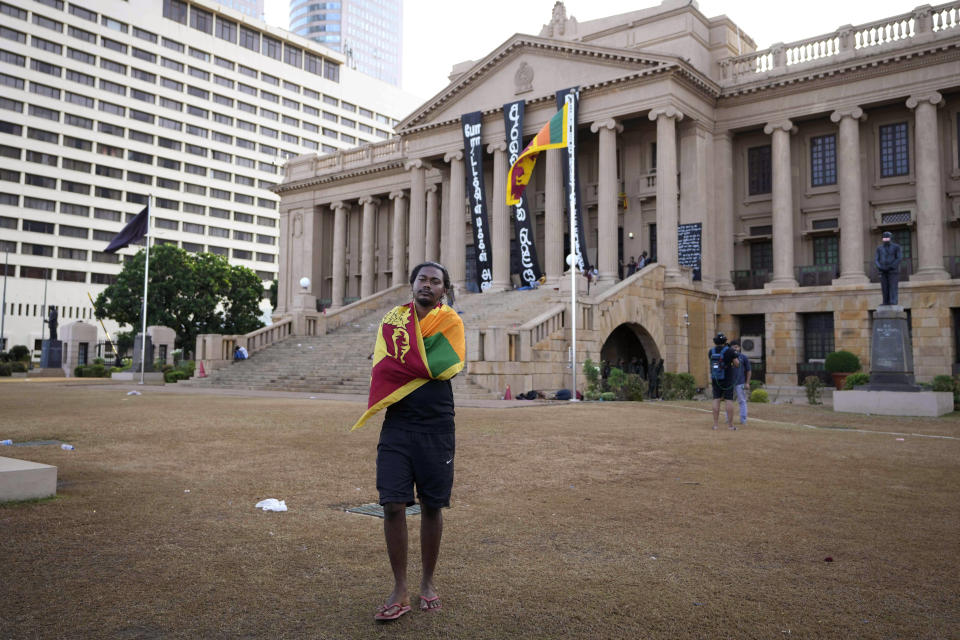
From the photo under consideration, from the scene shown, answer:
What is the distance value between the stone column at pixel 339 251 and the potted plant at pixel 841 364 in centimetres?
3170

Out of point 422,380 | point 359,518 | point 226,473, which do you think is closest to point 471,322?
point 226,473

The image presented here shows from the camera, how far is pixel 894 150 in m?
33.2

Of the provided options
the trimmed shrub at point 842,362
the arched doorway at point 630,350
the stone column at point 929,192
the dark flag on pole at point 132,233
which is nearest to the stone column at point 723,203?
the arched doorway at point 630,350

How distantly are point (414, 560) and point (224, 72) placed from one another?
101 m

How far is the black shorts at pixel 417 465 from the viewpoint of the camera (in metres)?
4.27

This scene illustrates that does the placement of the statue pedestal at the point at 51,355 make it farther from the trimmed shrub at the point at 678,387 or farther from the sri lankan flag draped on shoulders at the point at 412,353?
the sri lankan flag draped on shoulders at the point at 412,353

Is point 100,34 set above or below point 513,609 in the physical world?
above

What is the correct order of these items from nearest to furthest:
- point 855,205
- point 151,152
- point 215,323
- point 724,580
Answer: point 724,580 < point 855,205 < point 215,323 < point 151,152

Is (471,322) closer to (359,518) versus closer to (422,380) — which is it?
(359,518)

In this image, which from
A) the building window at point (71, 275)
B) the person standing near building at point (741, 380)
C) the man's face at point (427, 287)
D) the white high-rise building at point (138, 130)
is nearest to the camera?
the man's face at point (427, 287)

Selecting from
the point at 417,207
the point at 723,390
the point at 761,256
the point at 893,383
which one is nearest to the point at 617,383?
the point at 893,383

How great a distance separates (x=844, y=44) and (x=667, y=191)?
1041cm

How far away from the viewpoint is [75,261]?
80.4 m

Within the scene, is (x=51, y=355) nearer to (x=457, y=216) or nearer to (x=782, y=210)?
(x=457, y=216)
